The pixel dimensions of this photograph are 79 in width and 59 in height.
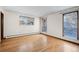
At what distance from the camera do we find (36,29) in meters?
7.67

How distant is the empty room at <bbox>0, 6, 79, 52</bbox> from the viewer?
3.15 meters

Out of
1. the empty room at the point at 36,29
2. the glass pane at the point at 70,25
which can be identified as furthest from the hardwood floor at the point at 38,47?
the glass pane at the point at 70,25

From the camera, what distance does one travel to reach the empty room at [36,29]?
124 inches

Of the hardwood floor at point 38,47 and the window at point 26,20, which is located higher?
the window at point 26,20

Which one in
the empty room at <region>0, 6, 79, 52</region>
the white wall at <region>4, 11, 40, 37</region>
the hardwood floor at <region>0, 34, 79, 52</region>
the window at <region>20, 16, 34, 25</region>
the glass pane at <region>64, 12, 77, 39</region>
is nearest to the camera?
the hardwood floor at <region>0, 34, 79, 52</region>

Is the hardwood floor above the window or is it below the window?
below

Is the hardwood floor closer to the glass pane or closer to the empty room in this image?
the empty room

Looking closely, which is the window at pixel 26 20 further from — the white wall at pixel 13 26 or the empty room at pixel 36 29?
the white wall at pixel 13 26

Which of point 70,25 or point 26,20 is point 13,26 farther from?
point 70,25

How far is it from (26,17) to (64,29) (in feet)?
11.7

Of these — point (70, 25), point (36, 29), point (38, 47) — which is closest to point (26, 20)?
point (36, 29)

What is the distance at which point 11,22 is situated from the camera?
5.32m

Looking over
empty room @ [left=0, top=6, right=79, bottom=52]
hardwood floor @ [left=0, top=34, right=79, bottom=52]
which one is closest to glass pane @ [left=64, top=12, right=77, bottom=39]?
empty room @ [left=0, top=6, right=79, bottom=52]

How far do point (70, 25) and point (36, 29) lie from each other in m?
4.09
